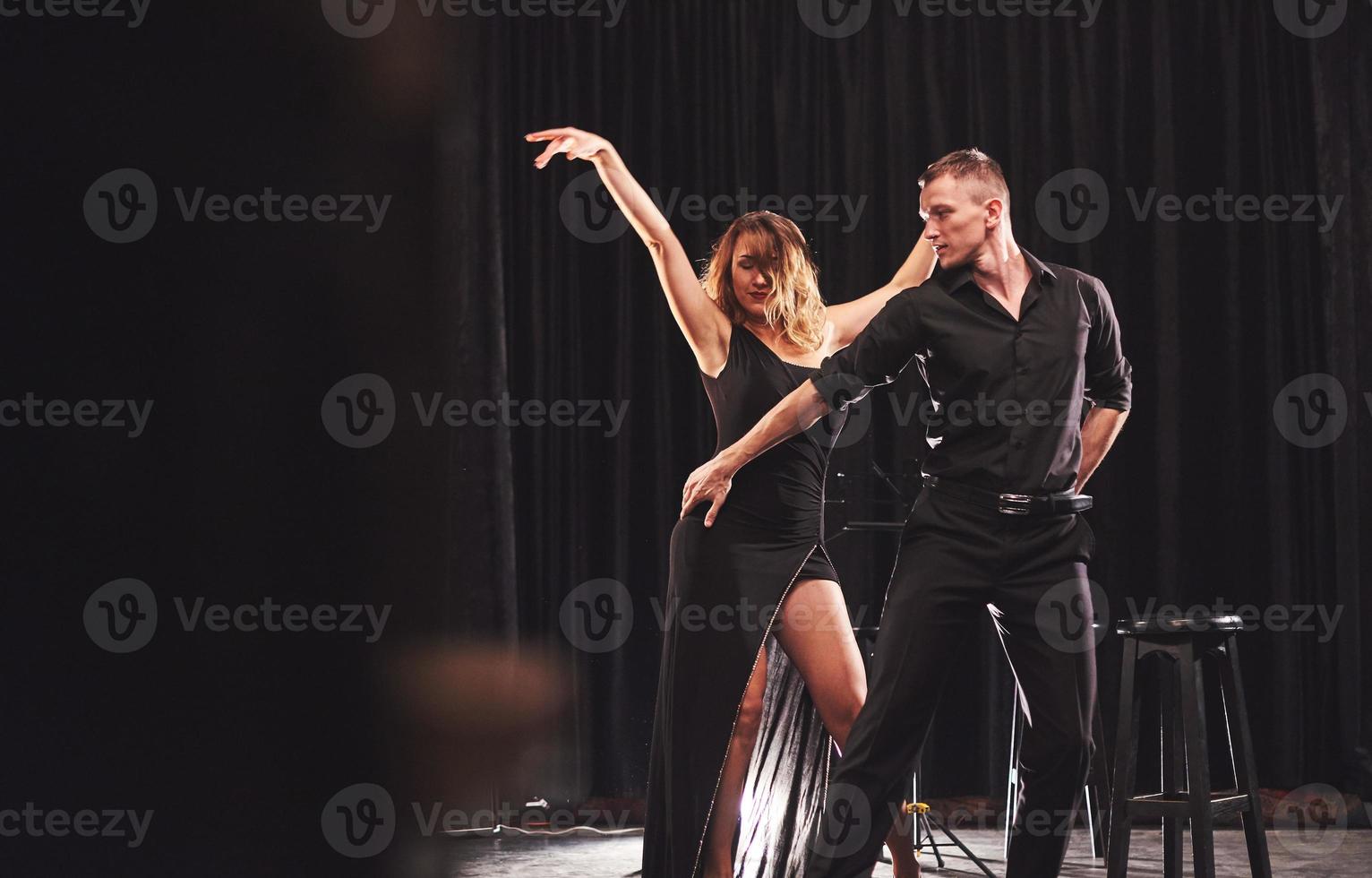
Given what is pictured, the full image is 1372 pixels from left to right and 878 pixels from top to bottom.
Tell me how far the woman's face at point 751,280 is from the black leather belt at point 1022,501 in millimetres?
786

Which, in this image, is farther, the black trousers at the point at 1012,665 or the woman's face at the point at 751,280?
the woman's face at the point at 751,280

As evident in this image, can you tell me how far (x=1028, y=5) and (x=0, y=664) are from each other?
442cm

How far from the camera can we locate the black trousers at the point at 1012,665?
2.38 metres

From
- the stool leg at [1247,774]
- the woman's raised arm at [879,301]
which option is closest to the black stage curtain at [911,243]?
the woman's raised arm at [879,301]

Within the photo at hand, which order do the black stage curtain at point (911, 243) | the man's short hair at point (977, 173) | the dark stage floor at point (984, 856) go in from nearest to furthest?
the man's short hair at point (977, 173), the dark stage floor at point (984, 856), the black stage curtain at point (911, 243)

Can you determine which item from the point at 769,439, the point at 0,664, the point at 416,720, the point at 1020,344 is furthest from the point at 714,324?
the point at 0,664

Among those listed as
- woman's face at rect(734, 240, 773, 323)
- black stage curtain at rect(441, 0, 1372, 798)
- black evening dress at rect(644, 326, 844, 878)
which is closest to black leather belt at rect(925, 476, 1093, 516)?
black evening dress at rect(644, 326, 844, 878)

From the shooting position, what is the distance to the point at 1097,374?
2.71 metres

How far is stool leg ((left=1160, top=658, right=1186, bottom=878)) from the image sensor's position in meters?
2.77

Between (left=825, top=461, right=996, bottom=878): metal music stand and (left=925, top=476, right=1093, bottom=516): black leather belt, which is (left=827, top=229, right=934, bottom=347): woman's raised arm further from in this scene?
(left=925, top=476, right=1093, bottom=516): black leather belt

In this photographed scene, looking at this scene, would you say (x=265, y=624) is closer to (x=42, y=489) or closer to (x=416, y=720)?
(x=42, y=489)

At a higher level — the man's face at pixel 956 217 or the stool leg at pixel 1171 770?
the man's face at pixel 956 217

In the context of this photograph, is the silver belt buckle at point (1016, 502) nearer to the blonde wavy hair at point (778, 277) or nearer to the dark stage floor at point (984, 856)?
the blonde wavy hair at point (778, 277)

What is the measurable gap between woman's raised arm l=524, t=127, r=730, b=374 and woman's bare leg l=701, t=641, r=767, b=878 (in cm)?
75
